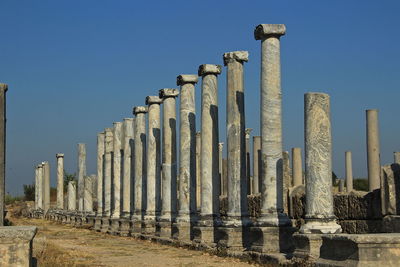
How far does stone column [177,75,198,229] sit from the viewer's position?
22016mm

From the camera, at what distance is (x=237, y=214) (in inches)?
687

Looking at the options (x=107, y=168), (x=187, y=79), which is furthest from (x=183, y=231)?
(x=107, y=168)

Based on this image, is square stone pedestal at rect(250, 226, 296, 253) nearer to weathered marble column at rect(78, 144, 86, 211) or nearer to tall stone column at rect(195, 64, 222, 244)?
tall stone column at rect(195, 64, 222, 244)

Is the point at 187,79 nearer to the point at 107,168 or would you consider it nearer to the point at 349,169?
the point at 107,168

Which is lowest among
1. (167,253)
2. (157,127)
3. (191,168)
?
(167,253)

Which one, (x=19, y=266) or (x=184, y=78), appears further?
(x=184, y=78)

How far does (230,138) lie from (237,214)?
1.98 metres

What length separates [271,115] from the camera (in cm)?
1559

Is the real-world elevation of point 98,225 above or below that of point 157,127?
below

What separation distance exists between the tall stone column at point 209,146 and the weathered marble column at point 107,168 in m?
13.7

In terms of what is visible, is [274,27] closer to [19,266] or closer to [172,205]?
[19,266]

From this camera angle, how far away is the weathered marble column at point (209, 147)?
19734 millimetres

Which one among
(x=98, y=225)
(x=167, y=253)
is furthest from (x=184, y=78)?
(x=98, y=225)

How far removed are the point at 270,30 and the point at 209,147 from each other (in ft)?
17.1
